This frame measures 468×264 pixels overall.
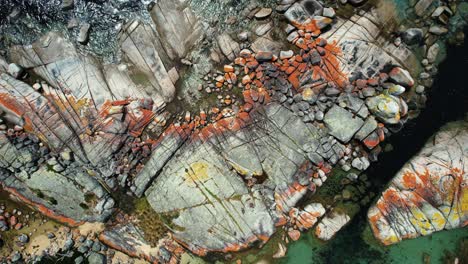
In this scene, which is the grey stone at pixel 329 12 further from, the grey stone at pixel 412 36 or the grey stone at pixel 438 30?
the grey stone at pixel 438 30

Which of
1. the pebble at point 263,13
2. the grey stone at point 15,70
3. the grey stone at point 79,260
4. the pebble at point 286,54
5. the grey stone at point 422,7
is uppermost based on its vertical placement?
the grey stone at point 15,70

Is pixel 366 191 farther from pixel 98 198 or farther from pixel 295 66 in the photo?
pixel 98 198

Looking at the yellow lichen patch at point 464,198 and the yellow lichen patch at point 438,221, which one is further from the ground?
the yellow lichen patch at point 464,198

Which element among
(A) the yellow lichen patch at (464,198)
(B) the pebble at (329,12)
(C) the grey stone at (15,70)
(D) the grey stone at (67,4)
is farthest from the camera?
(B) the pebble at (329,12)

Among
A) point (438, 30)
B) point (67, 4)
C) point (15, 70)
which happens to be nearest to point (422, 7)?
point (438, 30)

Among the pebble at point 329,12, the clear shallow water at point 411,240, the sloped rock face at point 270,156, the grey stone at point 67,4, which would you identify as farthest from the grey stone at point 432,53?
the grey stone at point 67,4

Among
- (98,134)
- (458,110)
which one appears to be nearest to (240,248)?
(98,134)

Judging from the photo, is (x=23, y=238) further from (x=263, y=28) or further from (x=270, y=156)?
(x=263, y=28)
